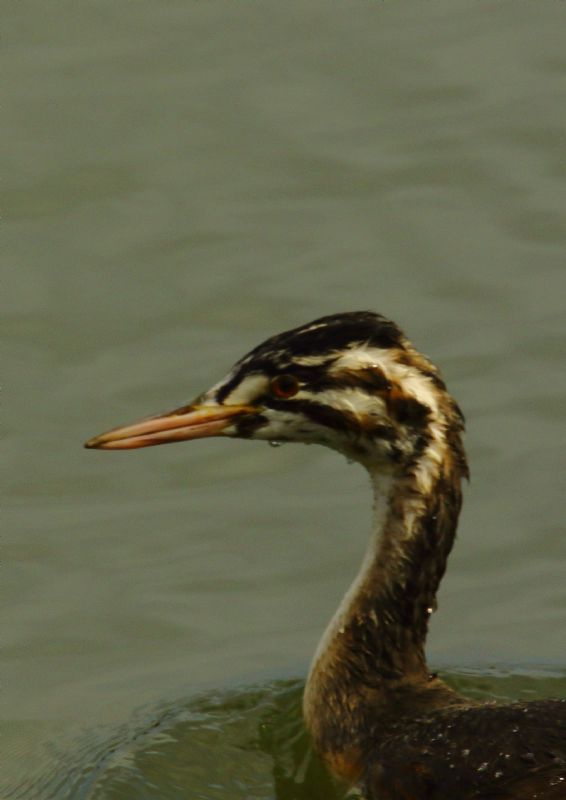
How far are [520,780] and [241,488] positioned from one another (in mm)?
3982

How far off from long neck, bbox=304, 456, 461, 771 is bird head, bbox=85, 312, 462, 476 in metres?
0.28

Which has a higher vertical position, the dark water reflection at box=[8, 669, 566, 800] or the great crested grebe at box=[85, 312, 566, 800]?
the great crested grebe at box=[85, 312, 566, 800]

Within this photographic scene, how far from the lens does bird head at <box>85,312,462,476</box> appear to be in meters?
8.29

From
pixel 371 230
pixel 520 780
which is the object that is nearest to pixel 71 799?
pixel 520 780

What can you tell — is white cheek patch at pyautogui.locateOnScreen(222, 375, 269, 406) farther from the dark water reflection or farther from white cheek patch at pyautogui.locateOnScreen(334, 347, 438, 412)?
the dark water reflection

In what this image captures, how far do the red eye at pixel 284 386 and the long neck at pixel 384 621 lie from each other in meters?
0.56

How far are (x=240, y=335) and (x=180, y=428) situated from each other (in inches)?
145

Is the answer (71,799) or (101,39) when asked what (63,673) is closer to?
(71,799)

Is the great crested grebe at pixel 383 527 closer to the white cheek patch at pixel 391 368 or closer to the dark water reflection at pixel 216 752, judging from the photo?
the white cheek patch at pixel 391 368

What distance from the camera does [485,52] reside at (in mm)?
14172

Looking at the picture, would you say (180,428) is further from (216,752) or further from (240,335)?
(240,335)

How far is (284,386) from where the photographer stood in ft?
27.6

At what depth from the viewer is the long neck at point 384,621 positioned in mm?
8648

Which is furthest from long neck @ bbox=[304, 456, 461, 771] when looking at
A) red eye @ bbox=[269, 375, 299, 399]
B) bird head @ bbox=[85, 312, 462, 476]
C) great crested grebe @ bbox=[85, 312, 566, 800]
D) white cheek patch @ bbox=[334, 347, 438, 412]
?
red eye @ bbox=[269, 375, 299, 399]
